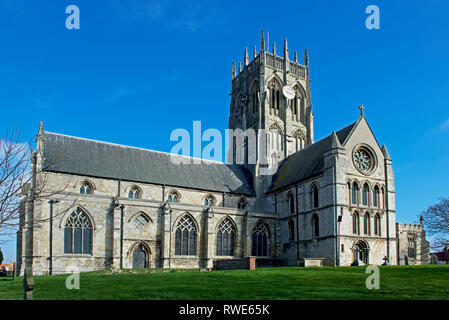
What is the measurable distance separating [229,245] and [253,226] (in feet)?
10.3

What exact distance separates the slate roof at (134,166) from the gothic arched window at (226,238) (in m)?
5.36

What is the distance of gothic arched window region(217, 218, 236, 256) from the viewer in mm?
42062

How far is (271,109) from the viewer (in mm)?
56031

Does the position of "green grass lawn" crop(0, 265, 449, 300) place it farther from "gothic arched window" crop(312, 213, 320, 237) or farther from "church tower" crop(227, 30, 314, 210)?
"church tower" crop(227, 30, 314, 210)

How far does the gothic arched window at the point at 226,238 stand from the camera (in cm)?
4206

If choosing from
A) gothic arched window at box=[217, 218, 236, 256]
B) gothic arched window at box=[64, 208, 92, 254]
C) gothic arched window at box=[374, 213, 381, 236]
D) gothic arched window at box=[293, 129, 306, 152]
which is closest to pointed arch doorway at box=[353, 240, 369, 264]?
gothic arched window at box=[374, 213, 381, 236]

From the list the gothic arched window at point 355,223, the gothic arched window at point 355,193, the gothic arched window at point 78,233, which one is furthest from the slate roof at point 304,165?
the gothic arched window at point 78,233

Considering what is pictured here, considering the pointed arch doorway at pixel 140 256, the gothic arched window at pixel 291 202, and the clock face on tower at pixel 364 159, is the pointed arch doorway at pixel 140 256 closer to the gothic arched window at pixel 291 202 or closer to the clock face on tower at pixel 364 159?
the gothic arched window at pixel 291 202

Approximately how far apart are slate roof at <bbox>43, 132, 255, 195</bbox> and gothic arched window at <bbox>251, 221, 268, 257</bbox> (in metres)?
5.51

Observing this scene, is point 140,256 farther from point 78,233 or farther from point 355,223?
point 355,223

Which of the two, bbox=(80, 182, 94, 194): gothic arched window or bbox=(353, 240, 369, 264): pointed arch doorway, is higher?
bbox=(80, 182, 94, 194): gothic arched window
